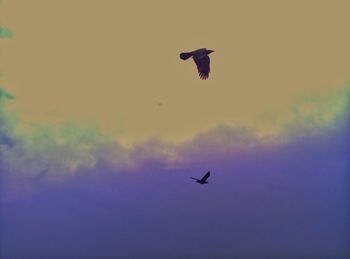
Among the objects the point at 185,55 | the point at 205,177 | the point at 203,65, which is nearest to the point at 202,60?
the point at 203,65

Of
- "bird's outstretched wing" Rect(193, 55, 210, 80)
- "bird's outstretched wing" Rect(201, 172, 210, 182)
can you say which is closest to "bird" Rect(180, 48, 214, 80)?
"bird's outstretched wing" Rect(193, 55, 210, 80)

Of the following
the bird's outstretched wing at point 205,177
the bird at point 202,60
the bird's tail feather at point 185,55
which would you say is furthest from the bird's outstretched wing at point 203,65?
the bird's outstretched wing at point 205,177

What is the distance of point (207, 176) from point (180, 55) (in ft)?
42.1

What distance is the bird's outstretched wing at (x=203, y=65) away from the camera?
3750 cm

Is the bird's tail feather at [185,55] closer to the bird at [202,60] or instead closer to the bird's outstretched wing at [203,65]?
the bird at [202,60]

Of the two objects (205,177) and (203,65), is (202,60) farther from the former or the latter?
(205,177)

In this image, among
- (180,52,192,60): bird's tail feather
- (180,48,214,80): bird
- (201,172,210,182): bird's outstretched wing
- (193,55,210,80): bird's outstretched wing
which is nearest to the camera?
(180,52,192,60): bird's tail feather

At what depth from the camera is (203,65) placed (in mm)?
37688

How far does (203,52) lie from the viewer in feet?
123

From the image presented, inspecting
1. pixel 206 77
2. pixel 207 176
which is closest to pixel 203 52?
pixel 206 77

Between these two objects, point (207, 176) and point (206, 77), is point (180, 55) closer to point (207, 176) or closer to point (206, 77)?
point (206, 77)

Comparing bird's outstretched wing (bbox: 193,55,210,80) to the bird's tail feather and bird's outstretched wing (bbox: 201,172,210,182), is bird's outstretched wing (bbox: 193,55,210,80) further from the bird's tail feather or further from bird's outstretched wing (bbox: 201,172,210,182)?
bird's outstretched wing (bbox: 201,172,210,182)

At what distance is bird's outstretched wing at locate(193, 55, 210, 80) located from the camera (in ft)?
123

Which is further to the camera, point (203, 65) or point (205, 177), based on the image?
point (205, 177)
